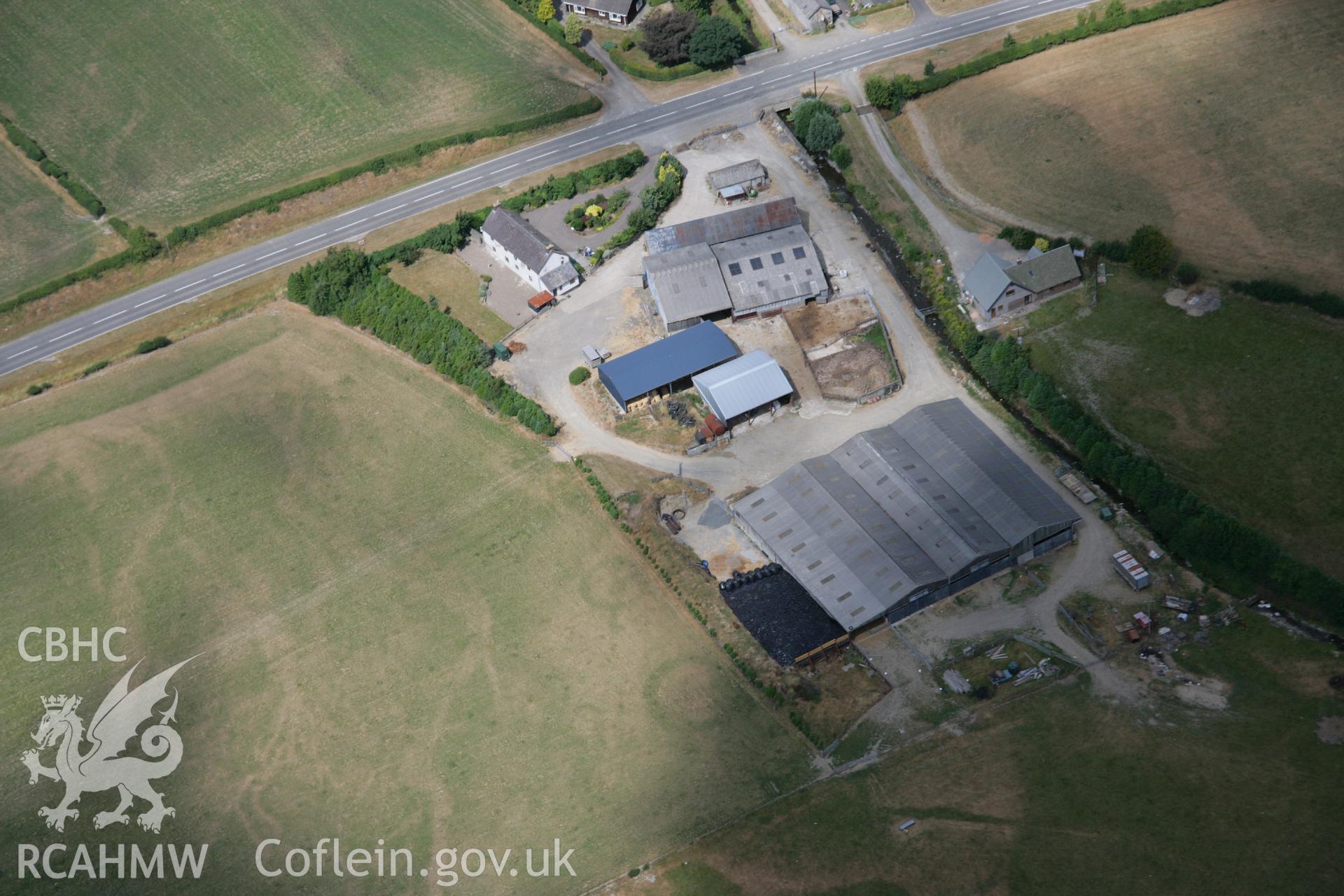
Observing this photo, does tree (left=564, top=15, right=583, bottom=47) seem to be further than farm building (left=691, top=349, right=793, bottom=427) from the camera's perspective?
Yes

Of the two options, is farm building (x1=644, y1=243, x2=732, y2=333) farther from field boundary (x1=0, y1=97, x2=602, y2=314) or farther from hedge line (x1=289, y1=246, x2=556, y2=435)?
field boundary (x1=0, y1=97, x2=602, y2=314)

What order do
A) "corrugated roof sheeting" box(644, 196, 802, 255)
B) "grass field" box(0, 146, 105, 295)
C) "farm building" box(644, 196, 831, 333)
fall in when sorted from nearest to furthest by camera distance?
"farm building" box(644, 196, 831, 333), "corrugated roof sheeting" box(644, 196, 802, 255), "grass field" box(0, 146, 105, 295)

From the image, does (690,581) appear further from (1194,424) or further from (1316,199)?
(1316,199)

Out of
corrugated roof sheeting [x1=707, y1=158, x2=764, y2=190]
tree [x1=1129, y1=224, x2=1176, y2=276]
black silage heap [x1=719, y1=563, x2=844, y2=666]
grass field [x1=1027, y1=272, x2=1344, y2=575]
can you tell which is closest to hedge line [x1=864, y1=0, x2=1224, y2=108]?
corrugated roof sheeting [x1=707, y1=158, x2=764, y2=190]

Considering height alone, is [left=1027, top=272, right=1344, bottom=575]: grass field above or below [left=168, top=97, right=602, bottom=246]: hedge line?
below

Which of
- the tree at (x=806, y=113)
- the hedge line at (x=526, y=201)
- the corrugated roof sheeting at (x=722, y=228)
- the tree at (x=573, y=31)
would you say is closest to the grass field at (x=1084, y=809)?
the corrugated roof sheeting at (x=722, y=228)

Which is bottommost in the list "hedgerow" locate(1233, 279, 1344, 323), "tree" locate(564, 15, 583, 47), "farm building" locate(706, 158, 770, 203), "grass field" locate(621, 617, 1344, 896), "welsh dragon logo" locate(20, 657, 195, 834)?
"grass field" locate(621, 617, 1344, 896)
